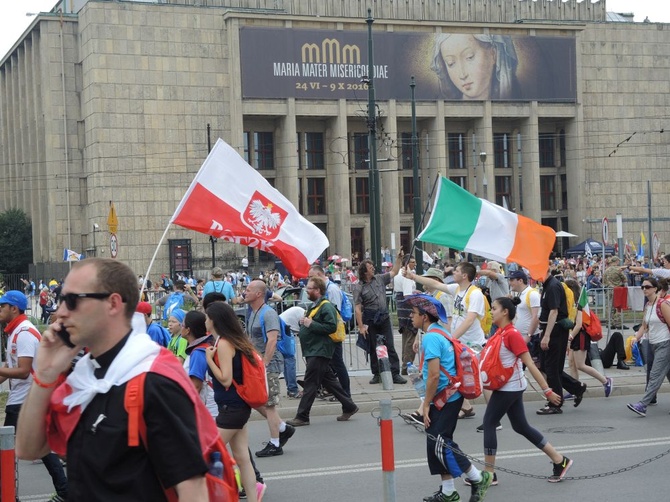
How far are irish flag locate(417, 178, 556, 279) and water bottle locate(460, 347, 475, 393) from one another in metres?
4.13

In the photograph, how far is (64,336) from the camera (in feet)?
11.5

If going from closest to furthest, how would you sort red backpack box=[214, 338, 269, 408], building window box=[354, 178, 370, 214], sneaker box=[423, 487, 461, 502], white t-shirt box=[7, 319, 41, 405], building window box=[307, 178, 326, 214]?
red backpack box=[214, 338, 269, 408], sneaker box=[423, 487, 461, 502], white t-shirt box=[7, 319, 41, 405], building window box=[307, 178, 326, 214], building window box=[354, 178, 370, 214]

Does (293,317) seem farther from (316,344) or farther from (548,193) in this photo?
(548,193)

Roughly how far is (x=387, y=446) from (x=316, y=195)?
209 ft

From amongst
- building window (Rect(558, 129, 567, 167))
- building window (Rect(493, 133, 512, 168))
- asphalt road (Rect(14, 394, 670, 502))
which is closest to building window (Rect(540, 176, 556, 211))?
building window (Rect(558, 129, 567, 167))

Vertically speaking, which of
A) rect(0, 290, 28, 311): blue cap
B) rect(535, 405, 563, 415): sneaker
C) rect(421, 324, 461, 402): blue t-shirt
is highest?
rect(0, 290, 28, 311): blue cap

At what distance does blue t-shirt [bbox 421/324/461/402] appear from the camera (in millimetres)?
8117

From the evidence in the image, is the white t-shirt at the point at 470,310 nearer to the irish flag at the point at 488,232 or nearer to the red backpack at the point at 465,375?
the irish flag at the point at 488,232

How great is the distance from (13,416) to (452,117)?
206 ft

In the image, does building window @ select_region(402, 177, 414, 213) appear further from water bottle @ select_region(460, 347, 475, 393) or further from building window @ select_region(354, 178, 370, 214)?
water bottle @ select_region(460, 347, 475, 393)

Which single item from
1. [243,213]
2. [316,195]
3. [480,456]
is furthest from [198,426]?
[316,195]

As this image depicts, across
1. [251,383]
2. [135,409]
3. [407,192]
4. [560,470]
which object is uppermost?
[407,192]

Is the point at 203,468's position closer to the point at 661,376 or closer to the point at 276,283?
the point at 661,376

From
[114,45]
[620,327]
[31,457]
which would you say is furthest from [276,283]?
[31,457]
